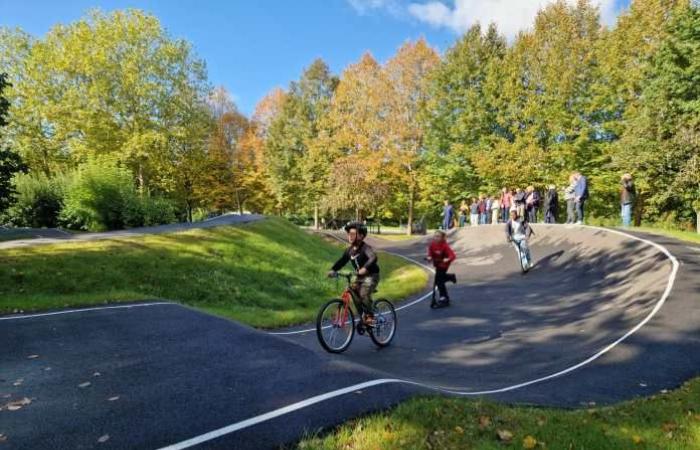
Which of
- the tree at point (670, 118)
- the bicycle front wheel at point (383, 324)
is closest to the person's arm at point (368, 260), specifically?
the bicycle front wheel at point (383, 324)

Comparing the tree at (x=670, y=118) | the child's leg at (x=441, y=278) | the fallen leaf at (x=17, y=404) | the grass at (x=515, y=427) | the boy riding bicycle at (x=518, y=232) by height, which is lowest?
the grass at (x=515, y=427)

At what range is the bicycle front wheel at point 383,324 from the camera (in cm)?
887

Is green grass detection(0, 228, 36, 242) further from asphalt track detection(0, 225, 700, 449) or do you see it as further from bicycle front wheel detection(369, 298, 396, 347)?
bicycle front wheel detection(369, 298, 396, 347)

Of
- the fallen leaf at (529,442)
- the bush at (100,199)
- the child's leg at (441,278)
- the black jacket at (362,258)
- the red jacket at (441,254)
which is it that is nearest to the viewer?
the fallen leaf at (529,442)

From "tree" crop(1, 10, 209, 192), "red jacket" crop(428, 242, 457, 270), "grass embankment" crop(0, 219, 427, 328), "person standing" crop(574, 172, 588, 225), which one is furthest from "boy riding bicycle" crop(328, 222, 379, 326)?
"tree" crop(1, 10, 209, 192)

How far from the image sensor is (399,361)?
830cm

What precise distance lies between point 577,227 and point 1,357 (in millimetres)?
20503

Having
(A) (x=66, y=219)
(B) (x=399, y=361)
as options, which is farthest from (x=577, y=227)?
(A) (x=66, y=219)

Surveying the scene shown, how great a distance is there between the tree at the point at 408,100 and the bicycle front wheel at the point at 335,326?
99.8ft

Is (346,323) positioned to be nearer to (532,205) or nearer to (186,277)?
(186,277)

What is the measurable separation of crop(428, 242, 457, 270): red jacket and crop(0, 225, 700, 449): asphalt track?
1446 millimetres

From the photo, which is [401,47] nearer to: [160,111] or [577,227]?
[160,111]

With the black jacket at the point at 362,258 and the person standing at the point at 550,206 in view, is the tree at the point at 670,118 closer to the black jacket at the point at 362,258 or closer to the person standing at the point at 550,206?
the person standing at the point at 550,206

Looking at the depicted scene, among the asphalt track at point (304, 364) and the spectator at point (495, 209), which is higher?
the spectator at point (495, 209)
